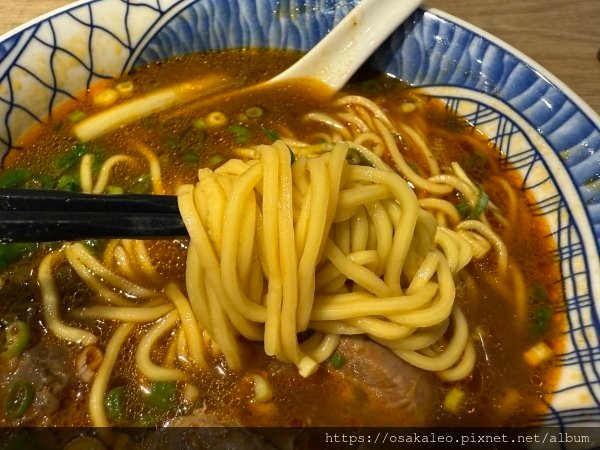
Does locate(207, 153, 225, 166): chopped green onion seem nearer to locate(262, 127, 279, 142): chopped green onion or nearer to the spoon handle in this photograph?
locate(262, 127, 279, 142): chopped green onion

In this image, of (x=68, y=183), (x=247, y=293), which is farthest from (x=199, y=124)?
(x=247, y=293)

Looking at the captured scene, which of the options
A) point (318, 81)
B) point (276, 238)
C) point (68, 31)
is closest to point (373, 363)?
point (276, 238)

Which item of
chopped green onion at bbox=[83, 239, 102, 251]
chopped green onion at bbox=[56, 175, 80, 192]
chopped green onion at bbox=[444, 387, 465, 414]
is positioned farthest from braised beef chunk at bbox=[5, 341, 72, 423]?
chopped green onion at bbox=[444, 387, 465, 414]

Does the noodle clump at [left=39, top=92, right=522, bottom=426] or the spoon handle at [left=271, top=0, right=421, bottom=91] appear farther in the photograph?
the spoon handle at [left=271, top=0, right=421, bottom=91]

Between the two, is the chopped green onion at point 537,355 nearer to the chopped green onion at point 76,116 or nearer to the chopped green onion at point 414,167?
the chopped green onion at point 414,167

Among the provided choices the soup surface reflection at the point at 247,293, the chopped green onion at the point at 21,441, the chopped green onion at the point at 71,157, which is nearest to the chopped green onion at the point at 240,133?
the soup surface reflection at the point at 247,293

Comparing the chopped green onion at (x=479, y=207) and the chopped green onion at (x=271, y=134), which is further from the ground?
the chopped green onion at (x=271, y=134)
